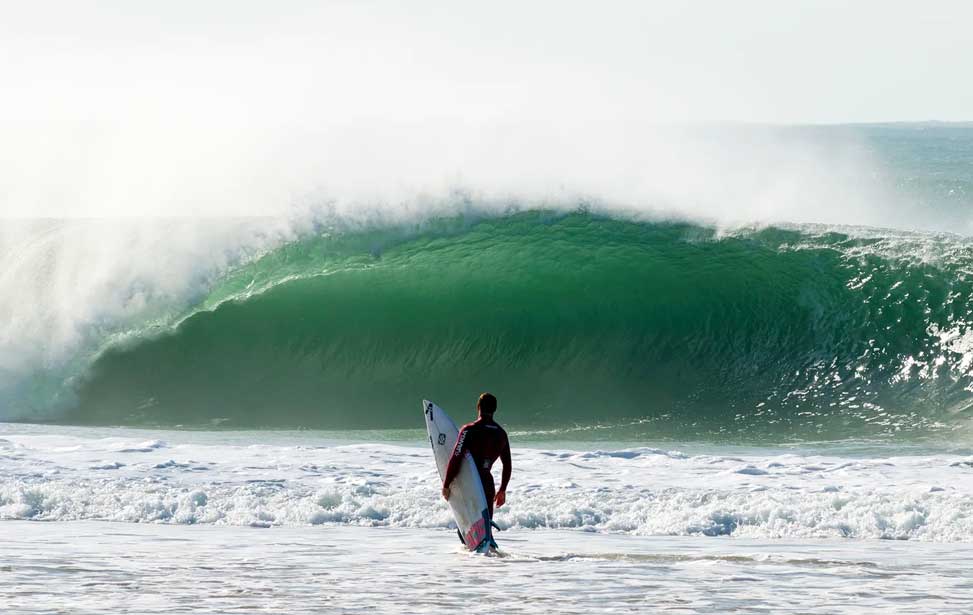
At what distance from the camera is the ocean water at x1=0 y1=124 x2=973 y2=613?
6820 mm

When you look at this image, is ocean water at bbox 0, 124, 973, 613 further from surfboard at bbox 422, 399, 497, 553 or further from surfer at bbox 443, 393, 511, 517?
surfer at bbox 443, 393, 511, 517

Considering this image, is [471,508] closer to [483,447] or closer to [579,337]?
[483,447]

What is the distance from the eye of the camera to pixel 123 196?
20.1 m

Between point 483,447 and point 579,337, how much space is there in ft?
24.0

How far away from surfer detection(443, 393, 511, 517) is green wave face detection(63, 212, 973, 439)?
4928 millimetres

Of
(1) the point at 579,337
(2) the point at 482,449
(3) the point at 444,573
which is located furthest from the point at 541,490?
(1) the point at 579,337

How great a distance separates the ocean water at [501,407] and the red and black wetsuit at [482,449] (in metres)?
0.47

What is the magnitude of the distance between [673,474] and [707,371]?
434 cm

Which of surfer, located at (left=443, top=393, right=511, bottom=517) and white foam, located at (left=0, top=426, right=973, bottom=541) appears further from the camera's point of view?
white foam, located at (left=0, top=426, right=973, bottom=541)

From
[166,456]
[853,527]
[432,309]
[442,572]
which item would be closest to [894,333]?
[432,309]

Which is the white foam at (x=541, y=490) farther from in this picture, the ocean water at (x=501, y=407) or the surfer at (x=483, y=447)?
the surfer at (x=483, y=447)

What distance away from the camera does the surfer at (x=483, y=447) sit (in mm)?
7516

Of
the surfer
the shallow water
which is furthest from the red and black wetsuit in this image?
the shallow water

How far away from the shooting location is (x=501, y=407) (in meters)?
13.6
